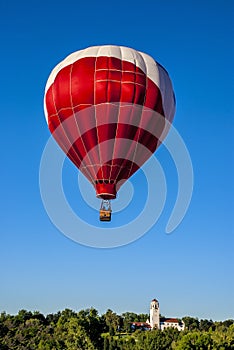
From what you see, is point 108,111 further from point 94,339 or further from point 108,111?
point 94,339

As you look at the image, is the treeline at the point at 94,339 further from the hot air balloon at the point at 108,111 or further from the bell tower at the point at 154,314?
the bell tower at the point at 154,314

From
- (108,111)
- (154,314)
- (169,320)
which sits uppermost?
(169,320)

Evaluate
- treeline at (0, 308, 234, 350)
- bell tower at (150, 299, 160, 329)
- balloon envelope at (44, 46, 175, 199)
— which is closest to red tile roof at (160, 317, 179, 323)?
bell tower at (150, 299, 160, 329)

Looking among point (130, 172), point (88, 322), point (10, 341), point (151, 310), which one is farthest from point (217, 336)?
point (151, 310)

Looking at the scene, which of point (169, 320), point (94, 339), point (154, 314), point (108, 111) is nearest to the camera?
point (108, 111)

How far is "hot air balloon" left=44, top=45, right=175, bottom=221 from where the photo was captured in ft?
70.3

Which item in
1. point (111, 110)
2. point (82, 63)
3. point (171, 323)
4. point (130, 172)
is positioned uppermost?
point (171, 323)

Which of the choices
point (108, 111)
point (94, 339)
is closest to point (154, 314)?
point (94, 339)

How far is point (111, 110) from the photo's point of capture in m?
21.4

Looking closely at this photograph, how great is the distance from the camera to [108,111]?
21.4 meters

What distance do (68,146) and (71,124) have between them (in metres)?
0.99

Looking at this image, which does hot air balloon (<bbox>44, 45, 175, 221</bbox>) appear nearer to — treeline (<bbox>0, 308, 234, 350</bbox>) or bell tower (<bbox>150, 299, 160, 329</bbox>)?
treeline (<bbox>0, 308, 234, 350</bbox>)

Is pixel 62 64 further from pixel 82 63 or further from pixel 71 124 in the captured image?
pixel 71 124

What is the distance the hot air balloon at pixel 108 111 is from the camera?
70.3ft
